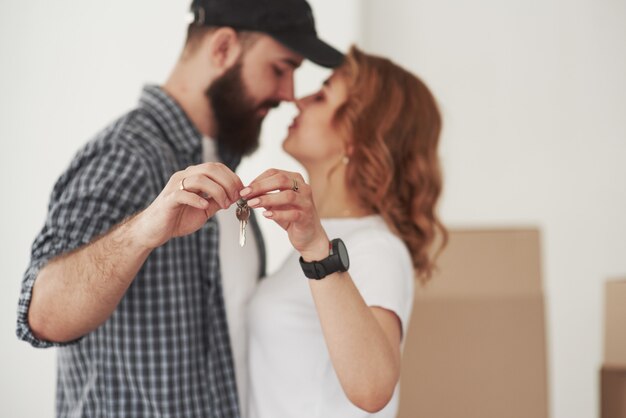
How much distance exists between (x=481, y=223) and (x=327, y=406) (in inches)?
55.4

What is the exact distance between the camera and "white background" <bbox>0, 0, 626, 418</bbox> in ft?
7.32

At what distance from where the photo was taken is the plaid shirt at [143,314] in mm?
1166

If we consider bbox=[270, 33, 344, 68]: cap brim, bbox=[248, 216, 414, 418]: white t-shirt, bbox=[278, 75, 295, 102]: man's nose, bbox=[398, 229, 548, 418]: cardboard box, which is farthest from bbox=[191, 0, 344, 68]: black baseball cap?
bbox=[398, 229, 548, 418]: cardboard box

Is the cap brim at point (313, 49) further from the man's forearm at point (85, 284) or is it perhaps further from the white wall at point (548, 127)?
the white wall at point (548, 127)

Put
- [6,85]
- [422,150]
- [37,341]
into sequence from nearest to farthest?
[37,341]
[422,150]
[6,85]

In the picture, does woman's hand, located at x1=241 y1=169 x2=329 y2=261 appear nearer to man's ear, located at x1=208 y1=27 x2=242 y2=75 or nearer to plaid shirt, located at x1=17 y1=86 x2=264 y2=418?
plaid shirt, located at x1=17 y1=86 x2=264 y2=418

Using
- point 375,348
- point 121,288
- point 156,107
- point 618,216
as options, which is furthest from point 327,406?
point 618,216

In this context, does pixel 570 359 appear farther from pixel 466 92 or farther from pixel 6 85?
pixel 6 85

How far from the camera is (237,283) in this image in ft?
4.54

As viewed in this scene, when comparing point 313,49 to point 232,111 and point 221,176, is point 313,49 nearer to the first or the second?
point 232,111

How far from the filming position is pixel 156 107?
1396mm

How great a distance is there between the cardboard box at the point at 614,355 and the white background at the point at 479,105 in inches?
41.7

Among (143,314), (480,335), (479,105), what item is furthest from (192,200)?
(479,105)

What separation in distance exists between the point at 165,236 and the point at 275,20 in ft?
2.49
